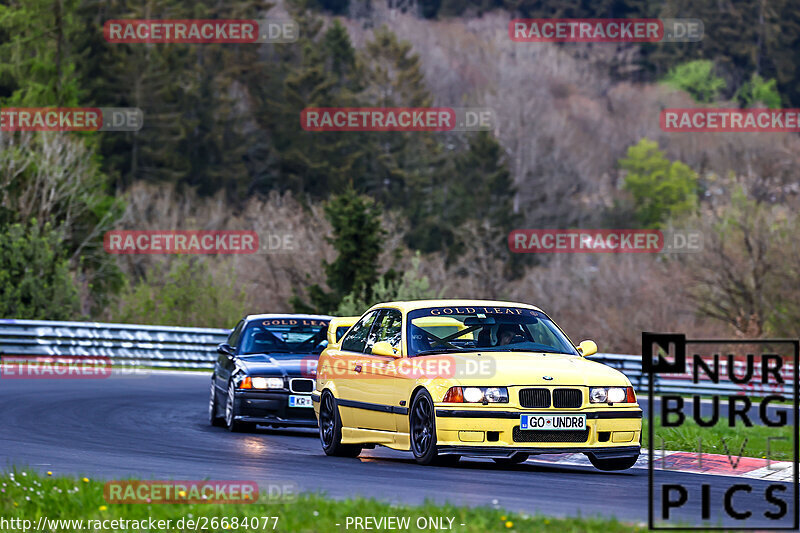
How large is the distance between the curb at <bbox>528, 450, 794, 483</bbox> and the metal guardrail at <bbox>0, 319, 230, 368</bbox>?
18.6 meters

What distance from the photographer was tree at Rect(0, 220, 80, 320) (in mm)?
36500

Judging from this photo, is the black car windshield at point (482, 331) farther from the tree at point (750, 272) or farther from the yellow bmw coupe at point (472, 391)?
the tree at point (750, 272)

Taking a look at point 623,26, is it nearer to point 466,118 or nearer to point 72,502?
→ point 466,118

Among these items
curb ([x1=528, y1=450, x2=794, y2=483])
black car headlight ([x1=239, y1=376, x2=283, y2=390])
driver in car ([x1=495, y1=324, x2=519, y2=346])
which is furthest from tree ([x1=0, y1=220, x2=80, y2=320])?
driver in car ([x1=495, y1=324, x2=519, y2=346])

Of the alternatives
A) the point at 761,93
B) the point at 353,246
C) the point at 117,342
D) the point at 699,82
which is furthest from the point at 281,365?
the point at 699,82

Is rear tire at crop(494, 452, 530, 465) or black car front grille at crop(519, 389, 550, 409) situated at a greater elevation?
black car front grille at crop(519, 389, 550, 409)

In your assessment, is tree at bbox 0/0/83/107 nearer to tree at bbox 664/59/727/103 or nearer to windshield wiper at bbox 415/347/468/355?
tree at bbox 664/59/727/103

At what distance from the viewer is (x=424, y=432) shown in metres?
12.1

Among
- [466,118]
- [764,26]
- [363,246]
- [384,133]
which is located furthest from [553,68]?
[363,246]

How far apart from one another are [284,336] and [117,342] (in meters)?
15.7

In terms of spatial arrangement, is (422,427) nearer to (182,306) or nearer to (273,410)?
(273,410)

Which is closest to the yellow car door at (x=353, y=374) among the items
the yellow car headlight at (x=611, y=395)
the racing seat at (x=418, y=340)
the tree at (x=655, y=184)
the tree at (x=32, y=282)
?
the racing seat at (x=418, y=340)

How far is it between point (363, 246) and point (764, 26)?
90405 millimetres

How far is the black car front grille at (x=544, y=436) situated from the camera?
38.2 feet
